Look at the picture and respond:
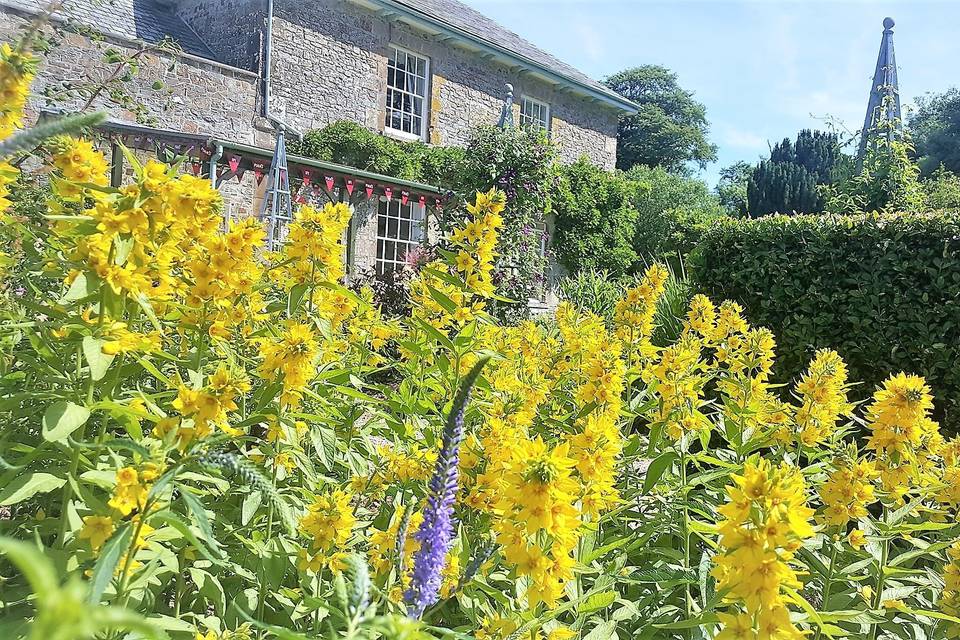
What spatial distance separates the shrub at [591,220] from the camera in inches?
545

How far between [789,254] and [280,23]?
27.4 feet

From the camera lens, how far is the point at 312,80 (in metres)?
10.7

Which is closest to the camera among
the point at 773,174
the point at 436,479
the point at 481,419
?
the point at 436,479

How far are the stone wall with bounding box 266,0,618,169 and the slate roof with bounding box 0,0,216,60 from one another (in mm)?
1447

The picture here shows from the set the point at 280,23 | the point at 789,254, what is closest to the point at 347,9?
the point at 280,23

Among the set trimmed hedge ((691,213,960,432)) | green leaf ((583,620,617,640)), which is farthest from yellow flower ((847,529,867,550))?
trimmed hedge ((691,213,960,432))

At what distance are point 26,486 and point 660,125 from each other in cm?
4039

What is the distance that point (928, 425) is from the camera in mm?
1987

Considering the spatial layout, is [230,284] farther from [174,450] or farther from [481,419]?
[481,419]

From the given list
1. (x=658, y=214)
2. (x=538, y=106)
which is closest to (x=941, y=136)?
(x=658, y=214)

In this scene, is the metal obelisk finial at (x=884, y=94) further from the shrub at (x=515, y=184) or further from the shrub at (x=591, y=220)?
the shrub at (x=591, y=220)


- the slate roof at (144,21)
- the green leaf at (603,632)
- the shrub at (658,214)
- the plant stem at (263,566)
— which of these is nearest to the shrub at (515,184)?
the shrub at (658,214)

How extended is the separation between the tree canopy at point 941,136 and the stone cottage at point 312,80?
22221mm

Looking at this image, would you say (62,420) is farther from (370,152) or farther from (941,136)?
(941,136)
